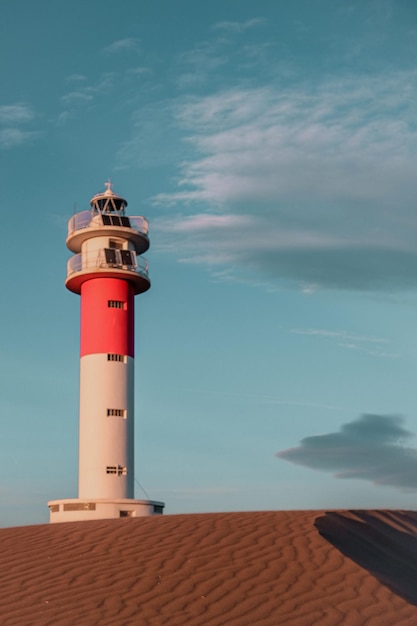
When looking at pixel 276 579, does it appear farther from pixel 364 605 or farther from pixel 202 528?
pixel 202 528

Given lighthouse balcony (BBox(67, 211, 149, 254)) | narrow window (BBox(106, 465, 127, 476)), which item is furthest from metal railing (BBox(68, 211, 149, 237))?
narrow window (BBox(106, 465, 127, 476))

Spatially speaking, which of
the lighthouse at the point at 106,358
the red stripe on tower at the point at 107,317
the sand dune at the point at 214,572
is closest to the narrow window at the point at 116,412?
the lighthouse at the point at 106,358

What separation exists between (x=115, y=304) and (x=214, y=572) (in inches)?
568

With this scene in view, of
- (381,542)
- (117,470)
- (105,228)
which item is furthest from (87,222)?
(381,542)

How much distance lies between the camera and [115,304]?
90.7 feet

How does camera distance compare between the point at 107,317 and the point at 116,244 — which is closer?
the point at 107,317

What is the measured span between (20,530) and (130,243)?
11811 mm

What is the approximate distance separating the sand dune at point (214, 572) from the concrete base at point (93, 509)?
230 inches

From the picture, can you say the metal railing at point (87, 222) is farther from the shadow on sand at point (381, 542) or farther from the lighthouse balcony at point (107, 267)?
the shadow on sand at point (381, 542)

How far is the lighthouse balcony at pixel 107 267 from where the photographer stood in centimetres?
2752

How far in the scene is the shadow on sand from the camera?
1534 cm

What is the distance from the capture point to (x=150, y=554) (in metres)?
15.4

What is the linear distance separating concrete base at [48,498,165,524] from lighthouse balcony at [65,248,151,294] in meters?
6.92

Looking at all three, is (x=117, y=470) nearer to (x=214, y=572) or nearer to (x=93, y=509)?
(x=93, y=509)
